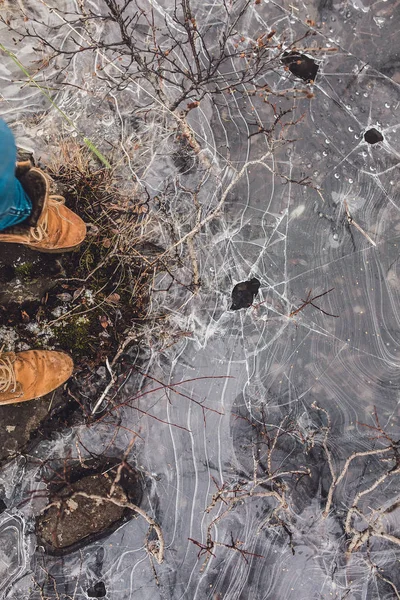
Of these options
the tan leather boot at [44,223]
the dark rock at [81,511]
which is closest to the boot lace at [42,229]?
the tan leather boot at [44,223]

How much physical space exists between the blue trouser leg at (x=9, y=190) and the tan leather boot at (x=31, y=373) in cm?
79

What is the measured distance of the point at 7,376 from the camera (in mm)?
2643

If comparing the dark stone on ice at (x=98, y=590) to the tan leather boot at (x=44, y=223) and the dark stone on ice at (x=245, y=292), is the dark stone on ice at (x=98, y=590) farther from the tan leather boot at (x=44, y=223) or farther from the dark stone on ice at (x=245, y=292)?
the tan leather boot at (x=44, y=223)

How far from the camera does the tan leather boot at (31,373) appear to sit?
262cm

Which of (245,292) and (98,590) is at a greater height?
(245,292)

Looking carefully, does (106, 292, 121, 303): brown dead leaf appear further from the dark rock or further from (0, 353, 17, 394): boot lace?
the dark rock

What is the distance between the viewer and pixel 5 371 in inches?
104

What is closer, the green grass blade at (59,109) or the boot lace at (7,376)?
the boot lace at (7,376)

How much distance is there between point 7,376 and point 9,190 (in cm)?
116

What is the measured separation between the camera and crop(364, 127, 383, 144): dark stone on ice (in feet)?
10.2

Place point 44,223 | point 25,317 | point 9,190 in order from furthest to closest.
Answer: point 25,317 → point 44,223 → point 9,190

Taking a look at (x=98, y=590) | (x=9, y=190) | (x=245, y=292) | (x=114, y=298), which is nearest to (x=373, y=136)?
(x=245, y=292)

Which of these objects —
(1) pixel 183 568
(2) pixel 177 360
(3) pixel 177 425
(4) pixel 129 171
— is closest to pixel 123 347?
(2) pixel 177 360

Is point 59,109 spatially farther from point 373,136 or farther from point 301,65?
point 373,136
